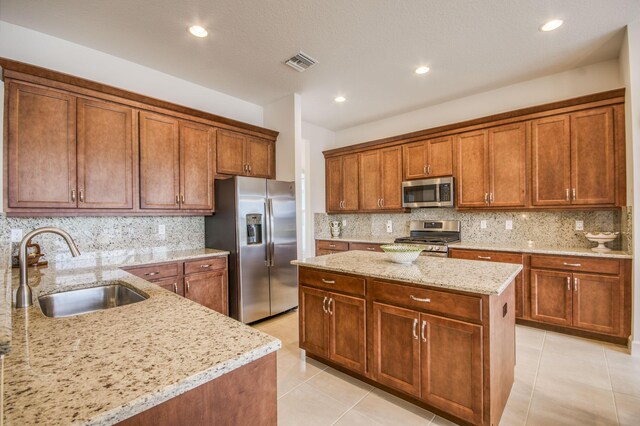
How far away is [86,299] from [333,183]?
410 cm

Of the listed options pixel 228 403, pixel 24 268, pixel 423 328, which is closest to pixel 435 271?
pixel 423 328

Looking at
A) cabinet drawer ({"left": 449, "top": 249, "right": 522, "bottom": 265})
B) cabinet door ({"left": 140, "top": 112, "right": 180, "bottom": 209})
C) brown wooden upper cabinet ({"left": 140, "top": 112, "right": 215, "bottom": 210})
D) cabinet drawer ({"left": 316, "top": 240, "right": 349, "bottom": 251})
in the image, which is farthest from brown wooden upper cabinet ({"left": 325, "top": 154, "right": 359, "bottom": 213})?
cabinet door ({"left": 140, "top": 112, "right": 180, "bottom": 209})

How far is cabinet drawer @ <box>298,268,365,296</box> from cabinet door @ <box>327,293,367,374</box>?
0.06m

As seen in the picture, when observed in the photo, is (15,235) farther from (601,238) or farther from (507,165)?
(601,238)

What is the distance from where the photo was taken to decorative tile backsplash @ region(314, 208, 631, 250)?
3225 mm

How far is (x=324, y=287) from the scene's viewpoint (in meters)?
2.40

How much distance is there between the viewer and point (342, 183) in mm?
5234

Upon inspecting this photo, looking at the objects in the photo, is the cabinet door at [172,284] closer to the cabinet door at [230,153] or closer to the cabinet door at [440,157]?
the cabinet door at [230,153]

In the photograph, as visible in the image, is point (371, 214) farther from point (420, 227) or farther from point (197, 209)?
point (197, 209)

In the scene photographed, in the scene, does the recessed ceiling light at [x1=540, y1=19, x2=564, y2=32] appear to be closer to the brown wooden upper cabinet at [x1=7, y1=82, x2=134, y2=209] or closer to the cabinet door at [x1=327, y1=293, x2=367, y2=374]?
the cabinet door at [x1=327, y1=293, x2=367, y2=374]

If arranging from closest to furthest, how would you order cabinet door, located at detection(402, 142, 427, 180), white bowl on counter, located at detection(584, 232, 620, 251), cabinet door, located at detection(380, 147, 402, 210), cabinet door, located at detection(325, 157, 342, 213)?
white bowl on counter, located at detection(584, 232, 620, 251)
cabinet door, located at detection(402, 142, 427, 180)
cabinet door, located at detection(380, 147, 402, 210)
cabinet door, located at detection(325, 157, 342, 213)

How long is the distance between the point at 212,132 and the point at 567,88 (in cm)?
425

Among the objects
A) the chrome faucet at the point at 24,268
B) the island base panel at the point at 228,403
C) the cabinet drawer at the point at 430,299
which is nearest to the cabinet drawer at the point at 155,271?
the chrome faucet at the point at 24,268

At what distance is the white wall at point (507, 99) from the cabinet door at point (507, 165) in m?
0.50
